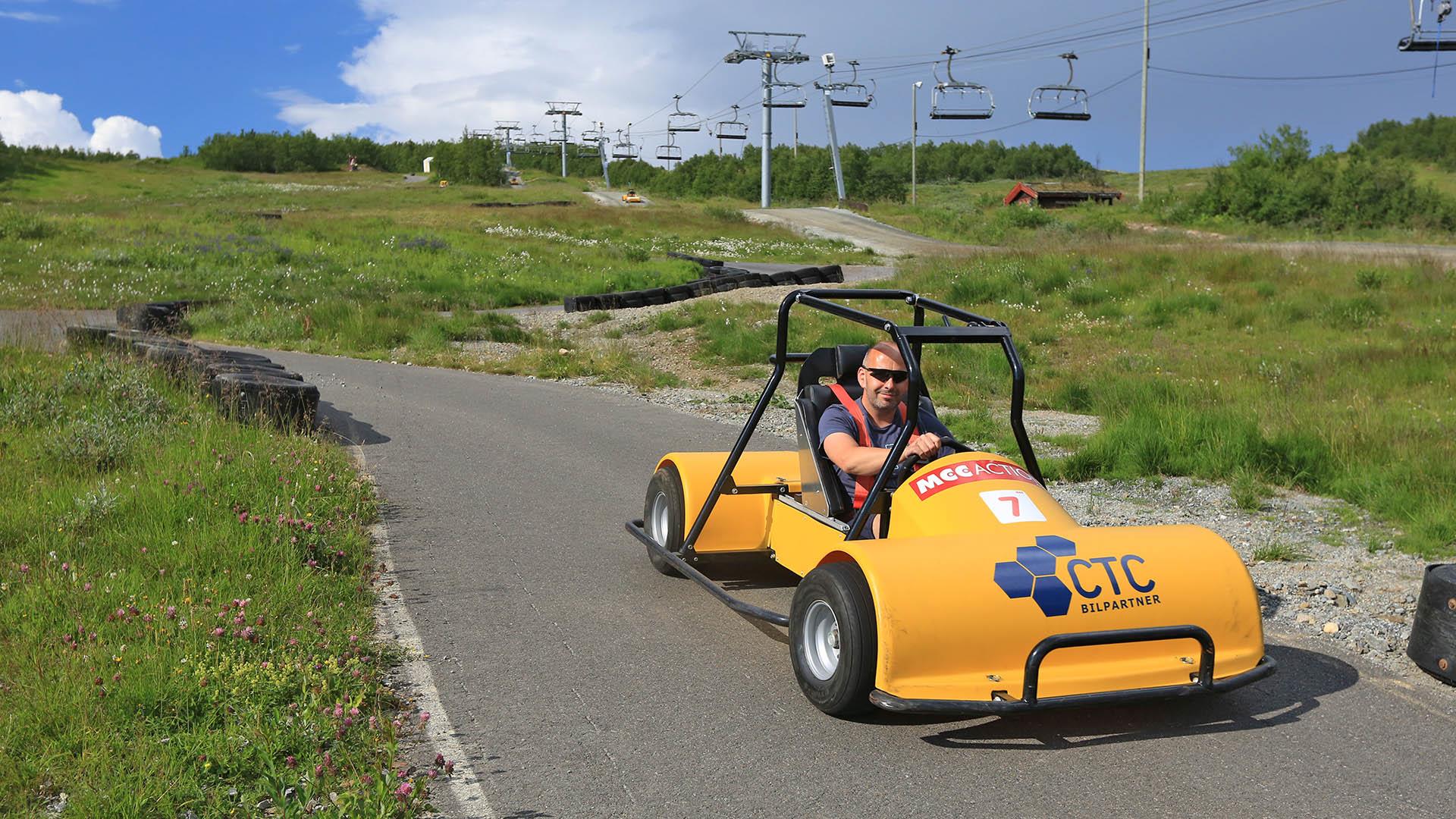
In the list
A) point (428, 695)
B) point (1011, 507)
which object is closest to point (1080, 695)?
point (1011, 507)

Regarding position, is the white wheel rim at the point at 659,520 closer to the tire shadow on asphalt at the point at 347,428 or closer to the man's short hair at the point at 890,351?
the man's short hair at the point at 890,351

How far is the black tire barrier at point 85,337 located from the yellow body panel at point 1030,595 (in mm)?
11568

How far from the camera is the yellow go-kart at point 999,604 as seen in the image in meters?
4.29

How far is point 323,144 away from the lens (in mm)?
152125

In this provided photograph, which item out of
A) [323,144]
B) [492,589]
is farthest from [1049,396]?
[323,144]

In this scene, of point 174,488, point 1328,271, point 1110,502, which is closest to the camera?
point 174,488

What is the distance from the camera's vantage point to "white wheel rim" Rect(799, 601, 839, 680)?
473cm

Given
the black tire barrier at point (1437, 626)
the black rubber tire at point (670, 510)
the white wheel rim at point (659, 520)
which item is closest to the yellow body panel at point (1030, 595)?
the black tire barrier at point (1437, 626)

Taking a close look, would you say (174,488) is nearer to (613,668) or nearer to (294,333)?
(613,668)

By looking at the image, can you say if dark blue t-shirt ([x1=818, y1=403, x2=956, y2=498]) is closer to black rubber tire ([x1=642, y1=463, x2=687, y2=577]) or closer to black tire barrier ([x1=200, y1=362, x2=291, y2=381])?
black rubber tire ([x1=642, y1=463, x2=687, y2=577])

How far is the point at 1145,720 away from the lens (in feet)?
15.2

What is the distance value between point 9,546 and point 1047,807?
574cm

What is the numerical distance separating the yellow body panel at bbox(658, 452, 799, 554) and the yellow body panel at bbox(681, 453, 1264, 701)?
5.19 ft

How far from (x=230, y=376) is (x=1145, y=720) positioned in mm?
8906
